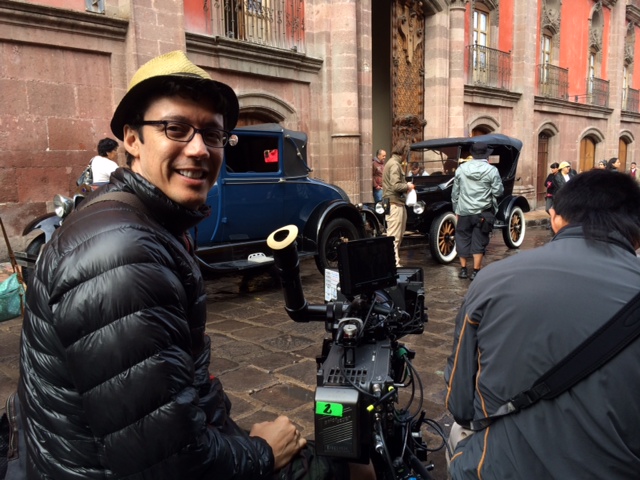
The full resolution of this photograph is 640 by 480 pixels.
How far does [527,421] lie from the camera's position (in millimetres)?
1584

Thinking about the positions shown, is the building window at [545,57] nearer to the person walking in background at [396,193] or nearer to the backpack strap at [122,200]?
the person walking in background at [396,193]

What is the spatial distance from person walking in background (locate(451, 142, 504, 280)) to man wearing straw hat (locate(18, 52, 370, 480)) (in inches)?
253

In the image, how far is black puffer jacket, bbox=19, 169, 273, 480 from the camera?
3.53 ft

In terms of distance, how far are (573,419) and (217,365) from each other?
340cm

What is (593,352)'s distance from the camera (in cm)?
147

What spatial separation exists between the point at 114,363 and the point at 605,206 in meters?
1.55

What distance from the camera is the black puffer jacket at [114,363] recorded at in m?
1.08

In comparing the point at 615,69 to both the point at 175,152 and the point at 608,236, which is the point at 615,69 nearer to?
the point at 608,236

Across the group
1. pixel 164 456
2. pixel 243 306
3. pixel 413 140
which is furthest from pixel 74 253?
pixel 413 140

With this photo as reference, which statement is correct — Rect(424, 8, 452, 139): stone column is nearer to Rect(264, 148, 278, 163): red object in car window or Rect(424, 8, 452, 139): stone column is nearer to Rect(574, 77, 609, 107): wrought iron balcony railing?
Rect(264, 148, 278, 163): red object in car window

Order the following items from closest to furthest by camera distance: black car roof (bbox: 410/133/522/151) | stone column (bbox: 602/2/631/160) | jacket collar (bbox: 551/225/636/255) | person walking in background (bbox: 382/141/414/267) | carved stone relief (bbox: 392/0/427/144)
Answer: jacket collar (bbox: 551/225/636/255) → person walking in background (bbox: 382/141/414/267) → black car roof (bbox: 410/133/522/151) → carved stone relief (bbox: 392/0/427/144) → stone column (bbox: 602/2/631/160)

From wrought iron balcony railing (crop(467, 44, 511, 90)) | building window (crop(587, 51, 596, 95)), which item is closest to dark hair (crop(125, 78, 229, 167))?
wrought iron balcony railing (crop(467, 44, 511, 90))

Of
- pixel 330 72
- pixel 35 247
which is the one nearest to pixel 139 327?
pixel 35 247

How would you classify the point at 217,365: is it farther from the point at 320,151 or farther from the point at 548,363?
the point at 320,151
